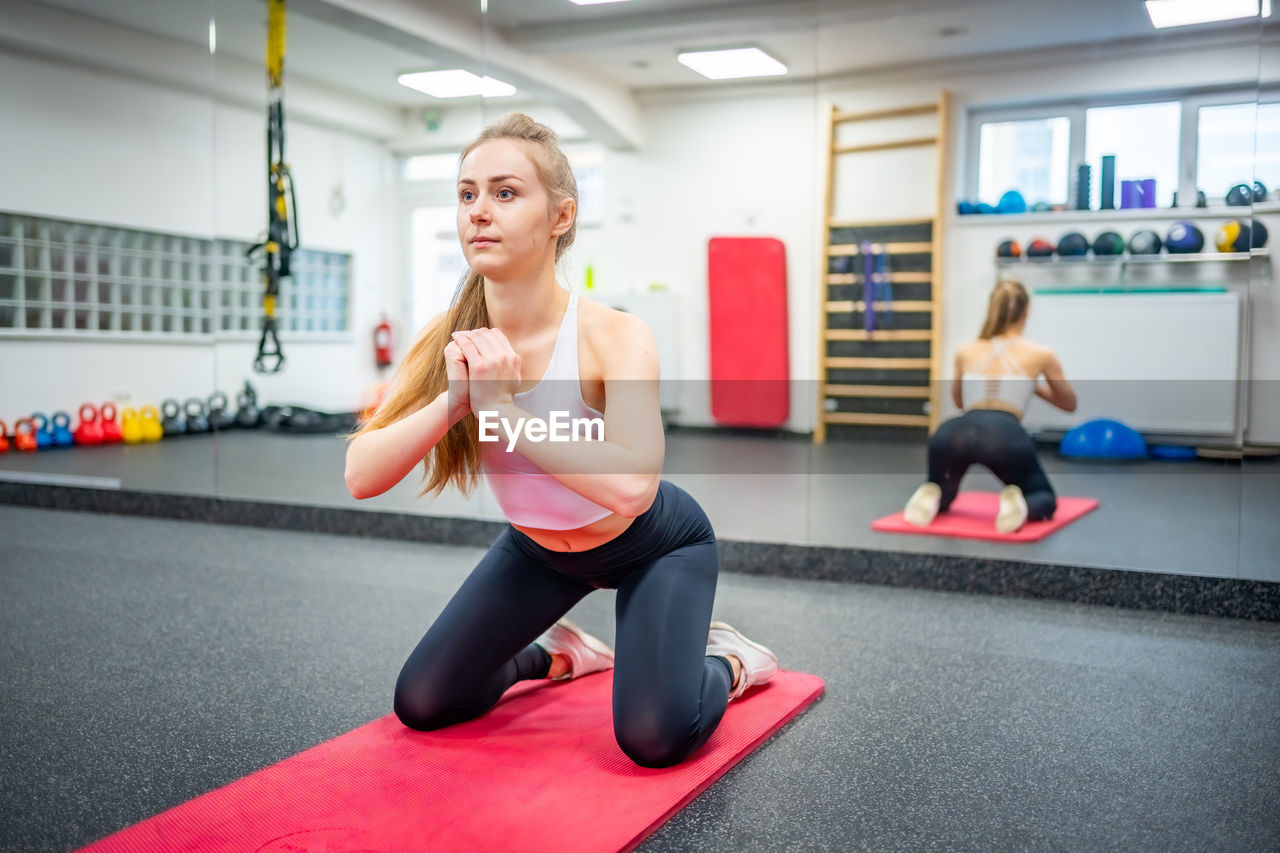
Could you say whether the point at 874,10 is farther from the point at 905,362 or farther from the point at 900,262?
the point at 905,362

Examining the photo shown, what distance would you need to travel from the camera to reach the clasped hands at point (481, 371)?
1518 millimetres

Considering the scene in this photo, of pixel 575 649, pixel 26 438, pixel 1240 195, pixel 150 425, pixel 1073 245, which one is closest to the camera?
pixel 575 649

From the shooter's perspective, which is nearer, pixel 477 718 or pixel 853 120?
pixel 477 718

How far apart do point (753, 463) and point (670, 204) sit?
99cm

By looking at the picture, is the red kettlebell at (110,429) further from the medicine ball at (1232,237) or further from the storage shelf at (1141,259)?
the medicine ball at (1232,237)

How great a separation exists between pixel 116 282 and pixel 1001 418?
6249mm

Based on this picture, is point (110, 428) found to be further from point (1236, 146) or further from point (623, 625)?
point (1236, 146)

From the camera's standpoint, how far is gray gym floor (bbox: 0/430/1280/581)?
9.39 ft

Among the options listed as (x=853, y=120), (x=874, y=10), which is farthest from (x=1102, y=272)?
(x=874, y=10)

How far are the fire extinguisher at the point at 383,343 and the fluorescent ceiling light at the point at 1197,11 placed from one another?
288 centimetres

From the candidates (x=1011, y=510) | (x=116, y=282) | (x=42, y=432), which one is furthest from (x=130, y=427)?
(x=1011, y=510)

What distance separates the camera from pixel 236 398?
5160mm

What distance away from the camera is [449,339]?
1862 mm

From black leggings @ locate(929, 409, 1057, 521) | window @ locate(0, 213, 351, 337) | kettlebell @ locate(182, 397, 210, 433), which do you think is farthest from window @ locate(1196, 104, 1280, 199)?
kettlebell @ locate(182, 397, 210, 433)
